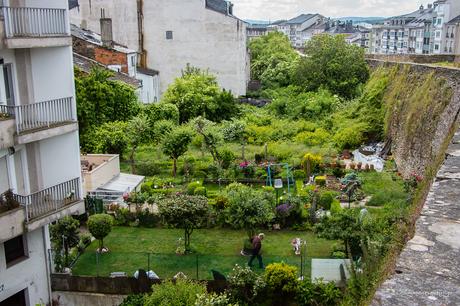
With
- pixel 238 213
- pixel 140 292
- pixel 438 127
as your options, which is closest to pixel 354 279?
pixel 140 292

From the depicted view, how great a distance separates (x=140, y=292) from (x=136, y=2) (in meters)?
37.4

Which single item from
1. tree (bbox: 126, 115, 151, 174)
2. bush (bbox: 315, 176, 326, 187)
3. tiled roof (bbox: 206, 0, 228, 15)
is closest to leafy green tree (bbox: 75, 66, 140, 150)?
tree (bbox: 126, 115, 151, 174)

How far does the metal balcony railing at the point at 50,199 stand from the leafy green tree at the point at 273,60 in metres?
40.3

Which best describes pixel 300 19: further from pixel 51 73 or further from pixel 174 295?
pixel 174 295

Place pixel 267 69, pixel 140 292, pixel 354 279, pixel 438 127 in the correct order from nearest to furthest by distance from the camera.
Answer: pixel 354 279
pixel 140 292
pixel 438 127
pixel 267 69

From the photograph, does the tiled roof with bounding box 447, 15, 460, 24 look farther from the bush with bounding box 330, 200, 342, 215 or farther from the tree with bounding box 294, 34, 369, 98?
the bush with bounding box 330, 200, 342, 215

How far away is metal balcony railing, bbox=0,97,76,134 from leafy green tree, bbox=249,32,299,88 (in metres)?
39.9

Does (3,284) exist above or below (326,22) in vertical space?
below

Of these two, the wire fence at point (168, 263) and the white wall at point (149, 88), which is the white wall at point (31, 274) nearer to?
the wire fence at point (168, 263)

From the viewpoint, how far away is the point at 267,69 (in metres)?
58.2

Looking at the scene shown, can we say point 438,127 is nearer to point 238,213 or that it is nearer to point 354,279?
point 238,213

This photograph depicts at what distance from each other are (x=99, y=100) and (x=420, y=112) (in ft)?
57.5

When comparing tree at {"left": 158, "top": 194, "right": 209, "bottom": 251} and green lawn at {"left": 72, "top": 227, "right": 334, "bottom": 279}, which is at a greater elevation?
tree at {"left": 158, "top": 194, "right": 209, "bottom": 251}

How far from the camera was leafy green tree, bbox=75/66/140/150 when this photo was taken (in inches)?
1112
